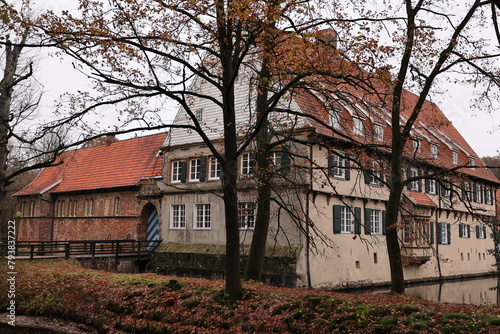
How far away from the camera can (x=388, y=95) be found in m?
11.2

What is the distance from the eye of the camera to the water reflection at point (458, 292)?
20969mm

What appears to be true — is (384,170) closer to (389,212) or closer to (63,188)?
(389,212)

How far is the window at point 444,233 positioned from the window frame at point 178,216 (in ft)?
45.2

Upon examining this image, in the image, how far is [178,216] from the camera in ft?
83.5

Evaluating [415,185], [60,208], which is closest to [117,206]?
[60,208]

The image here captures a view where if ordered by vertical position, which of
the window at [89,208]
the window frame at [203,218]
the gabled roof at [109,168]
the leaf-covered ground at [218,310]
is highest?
the gabled roof at [109,168]

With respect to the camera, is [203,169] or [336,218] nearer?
[336,218]

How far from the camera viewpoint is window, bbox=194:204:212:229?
24.1m

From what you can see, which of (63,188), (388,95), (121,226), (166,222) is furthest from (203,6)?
(63,188)

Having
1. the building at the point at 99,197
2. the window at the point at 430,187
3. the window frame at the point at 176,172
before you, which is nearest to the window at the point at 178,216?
the building at the point at 99,197

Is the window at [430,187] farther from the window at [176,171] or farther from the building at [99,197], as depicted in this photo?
the building at [99,197]

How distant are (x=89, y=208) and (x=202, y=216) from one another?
30.6 feet

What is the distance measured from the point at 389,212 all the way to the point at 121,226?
19.0 meters

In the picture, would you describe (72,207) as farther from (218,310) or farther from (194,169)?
(218,310)
